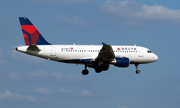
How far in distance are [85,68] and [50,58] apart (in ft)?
25.3

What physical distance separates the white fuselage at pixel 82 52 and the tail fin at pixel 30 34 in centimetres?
161

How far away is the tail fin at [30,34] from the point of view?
4862 centimetres

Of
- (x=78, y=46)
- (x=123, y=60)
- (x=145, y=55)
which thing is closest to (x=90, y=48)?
(x=78, y=46)

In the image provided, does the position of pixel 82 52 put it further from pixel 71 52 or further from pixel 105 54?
pixel 105 54

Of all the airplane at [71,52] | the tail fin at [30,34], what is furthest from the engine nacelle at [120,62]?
the tail fin at [30,34]

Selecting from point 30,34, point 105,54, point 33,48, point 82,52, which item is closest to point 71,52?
point 82,52

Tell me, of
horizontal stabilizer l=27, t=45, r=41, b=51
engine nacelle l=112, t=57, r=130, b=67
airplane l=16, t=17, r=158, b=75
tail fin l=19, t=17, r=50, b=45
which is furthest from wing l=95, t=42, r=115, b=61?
horizontal stabilizer l=27, t=45, r=41, b=51

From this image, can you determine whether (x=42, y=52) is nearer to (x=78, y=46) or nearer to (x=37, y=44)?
(x=37, y=44)

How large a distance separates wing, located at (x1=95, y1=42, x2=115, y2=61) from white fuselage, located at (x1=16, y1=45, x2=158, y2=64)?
1.46m

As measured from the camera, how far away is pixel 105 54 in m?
47.7

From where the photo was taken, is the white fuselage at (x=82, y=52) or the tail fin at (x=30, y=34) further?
the tail fin at (x=30, y=34)

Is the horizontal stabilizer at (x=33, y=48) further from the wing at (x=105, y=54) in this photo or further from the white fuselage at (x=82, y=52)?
the wing at (x=105, y=54)

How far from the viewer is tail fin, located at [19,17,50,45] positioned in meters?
48.6

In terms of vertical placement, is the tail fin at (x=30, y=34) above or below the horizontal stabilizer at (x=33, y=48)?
above
